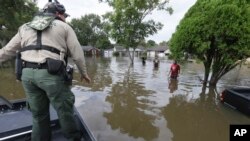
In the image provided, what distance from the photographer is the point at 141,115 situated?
24.2ft

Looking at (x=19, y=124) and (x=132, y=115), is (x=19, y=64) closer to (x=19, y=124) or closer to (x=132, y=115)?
(x=19, y=124)

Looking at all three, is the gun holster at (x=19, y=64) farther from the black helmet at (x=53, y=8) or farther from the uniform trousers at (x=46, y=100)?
the black helmet at (x=53, y=8)

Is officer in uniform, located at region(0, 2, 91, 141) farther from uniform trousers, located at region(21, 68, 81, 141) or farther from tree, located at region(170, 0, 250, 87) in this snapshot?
tree, located at region(170, 0, 250, 87)

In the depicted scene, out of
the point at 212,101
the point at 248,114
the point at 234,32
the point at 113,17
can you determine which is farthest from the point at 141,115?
the point at 113,17

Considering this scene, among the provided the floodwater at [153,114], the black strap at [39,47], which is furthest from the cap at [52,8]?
the floodwater at [153,114]

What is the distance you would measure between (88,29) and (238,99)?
7388cm

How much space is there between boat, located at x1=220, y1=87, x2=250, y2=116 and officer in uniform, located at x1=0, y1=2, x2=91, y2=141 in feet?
18.5

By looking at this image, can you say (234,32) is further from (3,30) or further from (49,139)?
(3,30)

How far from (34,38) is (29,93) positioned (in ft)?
2.31

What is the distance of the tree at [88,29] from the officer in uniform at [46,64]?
74.1 metres

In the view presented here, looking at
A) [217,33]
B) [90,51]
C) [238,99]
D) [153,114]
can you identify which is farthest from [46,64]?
[90,51]

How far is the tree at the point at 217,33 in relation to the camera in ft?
36.1

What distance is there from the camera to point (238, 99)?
7.62m

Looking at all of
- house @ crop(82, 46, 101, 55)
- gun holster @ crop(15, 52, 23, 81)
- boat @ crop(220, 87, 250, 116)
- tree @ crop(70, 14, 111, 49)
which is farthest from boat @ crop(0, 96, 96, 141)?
tree @ crop(70, 14, 111, 49)
